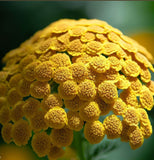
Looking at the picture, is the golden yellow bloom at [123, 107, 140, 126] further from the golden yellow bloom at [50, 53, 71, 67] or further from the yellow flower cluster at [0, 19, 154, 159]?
the golden yellow bloom at [50, 53, 71, 67]

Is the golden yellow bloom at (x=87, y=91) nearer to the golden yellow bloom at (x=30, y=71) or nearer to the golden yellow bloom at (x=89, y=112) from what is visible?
the golden yellow bloom at (x=89, y=112)

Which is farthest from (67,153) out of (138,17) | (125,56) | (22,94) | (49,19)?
(138,17)

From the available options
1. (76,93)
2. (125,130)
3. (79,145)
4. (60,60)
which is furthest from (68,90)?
(79,145)

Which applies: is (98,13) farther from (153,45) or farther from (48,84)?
(48,84)

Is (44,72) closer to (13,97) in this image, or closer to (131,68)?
(13,97)

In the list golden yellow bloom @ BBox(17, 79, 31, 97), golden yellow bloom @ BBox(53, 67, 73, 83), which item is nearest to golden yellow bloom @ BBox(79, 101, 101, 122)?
golden yellow bloom @ BBox(53, 67, 73, 83)

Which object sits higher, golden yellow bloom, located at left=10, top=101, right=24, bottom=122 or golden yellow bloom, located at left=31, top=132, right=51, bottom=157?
golden yellow bloom, located at left=10, top=101, right=24, bottom=122

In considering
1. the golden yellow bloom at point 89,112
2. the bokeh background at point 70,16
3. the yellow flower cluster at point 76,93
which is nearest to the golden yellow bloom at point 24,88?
the yellow flower cluster at point 76,93
